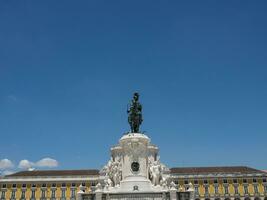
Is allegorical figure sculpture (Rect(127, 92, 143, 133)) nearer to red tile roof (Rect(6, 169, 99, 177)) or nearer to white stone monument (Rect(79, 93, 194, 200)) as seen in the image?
white stone monument (Rect(79, 93, 194, 200))

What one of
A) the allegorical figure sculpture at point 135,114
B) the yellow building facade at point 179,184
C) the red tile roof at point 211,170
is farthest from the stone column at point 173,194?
the red tile roof at point 211,170

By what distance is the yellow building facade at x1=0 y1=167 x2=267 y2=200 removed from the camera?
238ft

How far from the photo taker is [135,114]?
27547mm

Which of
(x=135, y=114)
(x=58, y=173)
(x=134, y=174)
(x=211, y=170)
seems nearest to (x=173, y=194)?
(x=134, y=174)

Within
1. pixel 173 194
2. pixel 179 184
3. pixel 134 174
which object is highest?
pixel 179 184

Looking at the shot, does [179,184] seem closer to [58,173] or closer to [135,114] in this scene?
[58,173]

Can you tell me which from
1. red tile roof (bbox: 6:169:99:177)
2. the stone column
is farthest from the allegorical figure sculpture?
red tile roof (bbox: 6:169:99:177)

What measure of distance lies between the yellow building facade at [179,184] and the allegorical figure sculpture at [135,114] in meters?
47.6

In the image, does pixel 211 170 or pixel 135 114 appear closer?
pixel 135 114

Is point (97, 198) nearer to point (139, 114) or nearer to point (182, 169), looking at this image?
point (139, 114)

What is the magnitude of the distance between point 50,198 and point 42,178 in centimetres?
451

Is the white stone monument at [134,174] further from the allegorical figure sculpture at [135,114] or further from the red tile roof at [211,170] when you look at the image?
the red tile roof at [211,170]

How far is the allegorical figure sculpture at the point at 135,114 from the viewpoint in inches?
1069

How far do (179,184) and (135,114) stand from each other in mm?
49118
